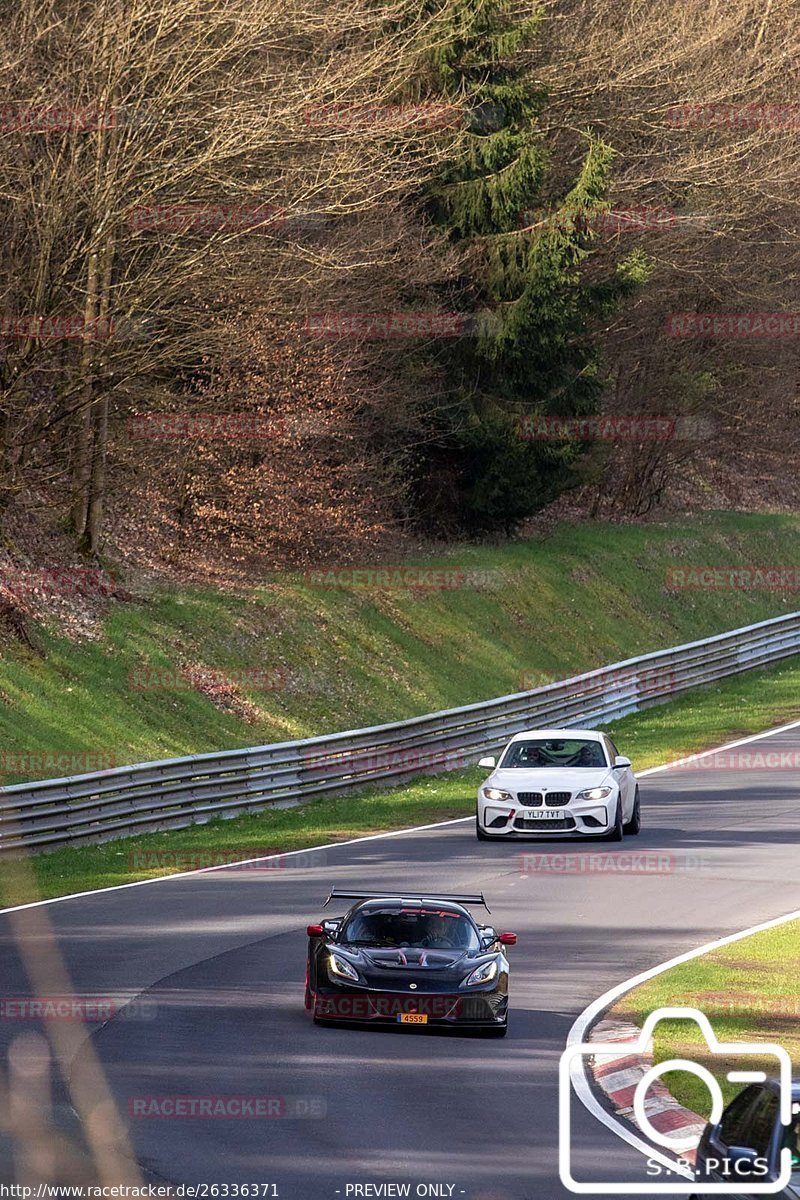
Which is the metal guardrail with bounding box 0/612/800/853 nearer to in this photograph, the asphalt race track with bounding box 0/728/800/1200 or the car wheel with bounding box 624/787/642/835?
the asphalt race track with bounding box 0/728/800/1200

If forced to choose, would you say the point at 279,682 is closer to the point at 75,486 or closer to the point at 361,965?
the point at 75,486

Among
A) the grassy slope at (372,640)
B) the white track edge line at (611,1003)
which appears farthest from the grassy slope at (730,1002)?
the grassy slope at (372,640)

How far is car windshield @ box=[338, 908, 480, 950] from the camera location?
14266mm

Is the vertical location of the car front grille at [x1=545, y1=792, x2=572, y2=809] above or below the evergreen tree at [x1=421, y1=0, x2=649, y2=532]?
below

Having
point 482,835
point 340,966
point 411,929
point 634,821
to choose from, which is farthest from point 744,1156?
point 634,821

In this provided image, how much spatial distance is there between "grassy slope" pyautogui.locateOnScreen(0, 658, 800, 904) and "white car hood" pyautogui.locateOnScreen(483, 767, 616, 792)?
2.47 m

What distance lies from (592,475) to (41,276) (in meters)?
20.9

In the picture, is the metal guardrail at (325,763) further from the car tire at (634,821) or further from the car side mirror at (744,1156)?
the car side mirror at (744,1156)

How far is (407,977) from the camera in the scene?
13.8 meters

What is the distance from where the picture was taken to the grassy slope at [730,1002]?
1309cm

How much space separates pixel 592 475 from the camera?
46156mm

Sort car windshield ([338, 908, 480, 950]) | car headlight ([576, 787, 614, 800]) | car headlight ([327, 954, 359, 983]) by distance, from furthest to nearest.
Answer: car headlight ([576, 787, 614, 800]), car windshield ([338, 908, 480, 950]), car headlight ([327, 954, 359, 983])

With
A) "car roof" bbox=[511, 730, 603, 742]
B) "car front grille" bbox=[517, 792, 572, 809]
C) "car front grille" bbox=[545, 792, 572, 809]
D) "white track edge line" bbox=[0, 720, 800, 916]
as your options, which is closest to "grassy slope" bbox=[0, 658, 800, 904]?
"white track edge line" bbox=[0, 720, 800, 916]

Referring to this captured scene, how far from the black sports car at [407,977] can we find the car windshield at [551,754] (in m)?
11.1
